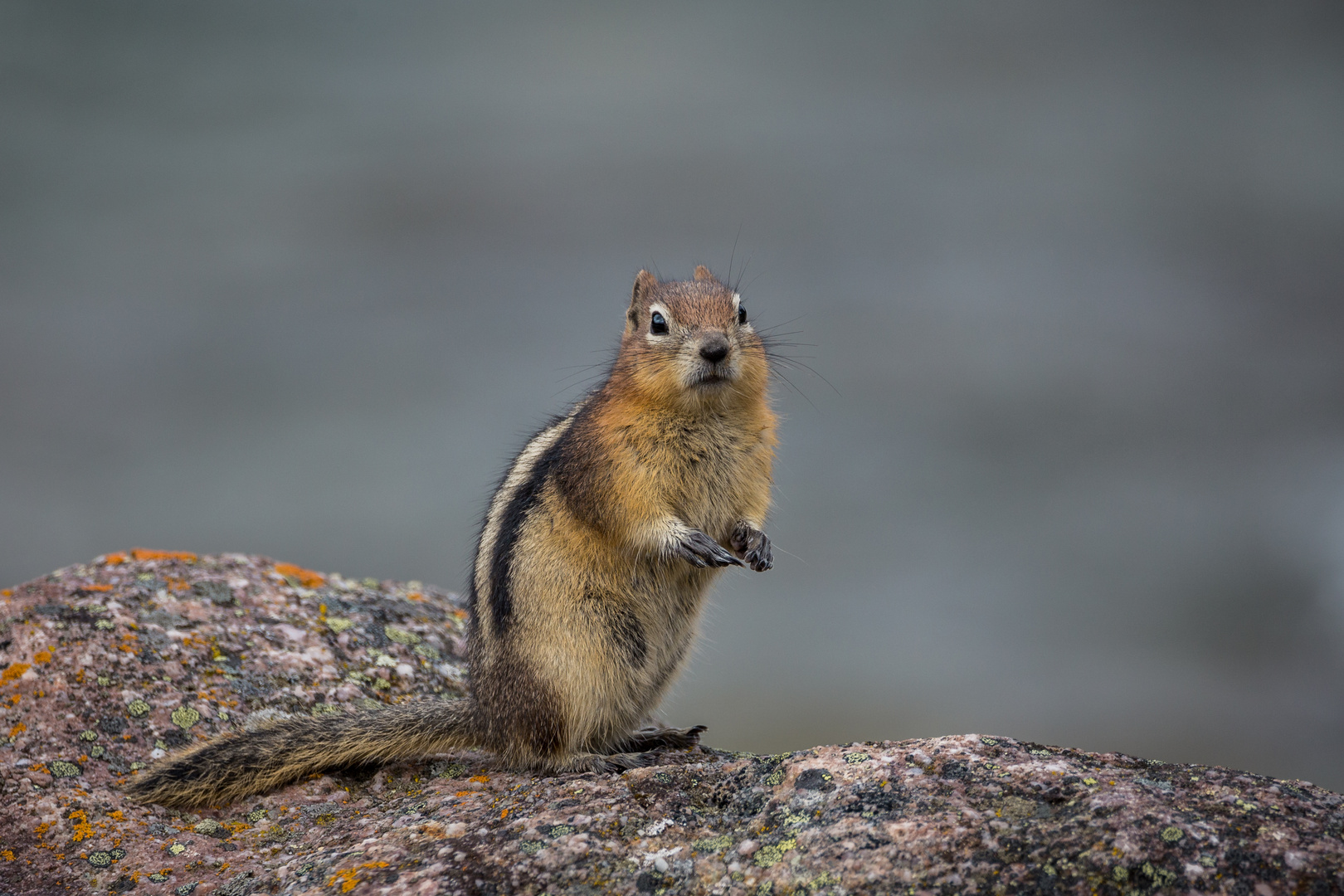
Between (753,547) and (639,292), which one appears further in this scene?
(639,292)

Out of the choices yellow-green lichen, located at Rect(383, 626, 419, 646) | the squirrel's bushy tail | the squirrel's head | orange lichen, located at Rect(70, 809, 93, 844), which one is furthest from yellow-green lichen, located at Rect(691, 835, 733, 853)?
yellow-green lichen, located at Rect(383, 626, 419, 646)

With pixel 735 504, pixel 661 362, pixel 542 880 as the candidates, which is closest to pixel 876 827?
pixel 542 880

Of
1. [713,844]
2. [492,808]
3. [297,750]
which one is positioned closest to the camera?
[713,844]

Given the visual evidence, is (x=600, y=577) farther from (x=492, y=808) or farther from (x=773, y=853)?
(x=773, y=853)

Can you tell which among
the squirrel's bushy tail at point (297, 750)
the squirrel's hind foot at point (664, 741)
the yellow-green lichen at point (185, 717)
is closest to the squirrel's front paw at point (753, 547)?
the squirrel's hind foot at point (664, 741)

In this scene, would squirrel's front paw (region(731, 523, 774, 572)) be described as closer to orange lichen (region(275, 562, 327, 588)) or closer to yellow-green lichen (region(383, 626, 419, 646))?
yellow-green lichen (region(383, 626, 419, 646))

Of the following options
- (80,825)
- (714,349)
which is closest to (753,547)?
(714,349)

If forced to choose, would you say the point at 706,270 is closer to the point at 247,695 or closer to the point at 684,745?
the point at 684,745
